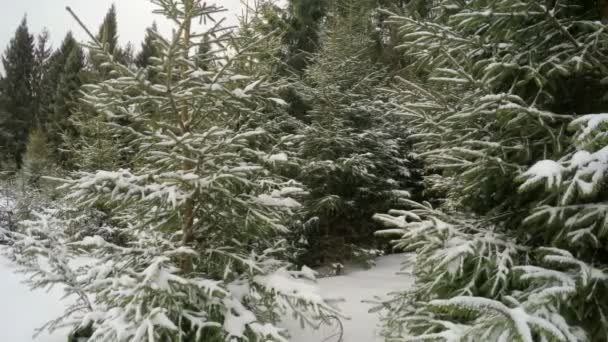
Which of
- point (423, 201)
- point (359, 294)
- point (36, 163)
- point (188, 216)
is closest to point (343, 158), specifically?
point (359, 294)

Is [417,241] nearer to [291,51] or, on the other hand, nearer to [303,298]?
[303,298]

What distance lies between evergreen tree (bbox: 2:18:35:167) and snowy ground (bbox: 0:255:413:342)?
23121 mm

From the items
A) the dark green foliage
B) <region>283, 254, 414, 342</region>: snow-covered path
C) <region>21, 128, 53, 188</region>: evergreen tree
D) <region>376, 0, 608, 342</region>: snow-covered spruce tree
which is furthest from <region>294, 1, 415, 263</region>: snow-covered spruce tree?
<region>21, 128, 53, 188</region>: evergreen tree

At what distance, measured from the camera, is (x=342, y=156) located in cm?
641

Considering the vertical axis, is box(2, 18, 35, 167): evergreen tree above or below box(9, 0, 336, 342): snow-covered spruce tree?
above

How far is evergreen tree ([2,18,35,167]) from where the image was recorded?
25562 millimetres

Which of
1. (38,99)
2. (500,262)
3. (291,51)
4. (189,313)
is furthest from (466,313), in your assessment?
(38,99)

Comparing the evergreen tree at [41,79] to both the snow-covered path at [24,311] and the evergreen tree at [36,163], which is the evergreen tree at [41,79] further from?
the snow-covered path at [24,311]

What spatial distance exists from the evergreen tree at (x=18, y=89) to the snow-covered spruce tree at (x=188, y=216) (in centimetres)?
2791

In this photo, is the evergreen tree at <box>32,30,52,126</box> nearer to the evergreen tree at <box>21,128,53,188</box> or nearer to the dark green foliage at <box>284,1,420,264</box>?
the evergreen tree at <box>21,128,53,188</box>

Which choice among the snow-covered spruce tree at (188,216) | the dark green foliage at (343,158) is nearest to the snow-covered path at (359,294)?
the dark green foliage at (343,158)

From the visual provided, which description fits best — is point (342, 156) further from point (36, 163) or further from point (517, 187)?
point (36, 163)

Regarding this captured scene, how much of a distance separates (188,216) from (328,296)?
7.68ft

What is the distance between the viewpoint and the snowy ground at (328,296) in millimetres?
4312
